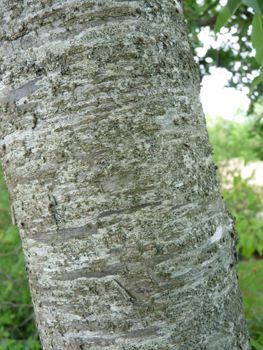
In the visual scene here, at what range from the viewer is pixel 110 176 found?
0.73 m

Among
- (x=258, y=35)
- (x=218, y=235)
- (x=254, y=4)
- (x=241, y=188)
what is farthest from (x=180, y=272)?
(x=241, y=188)

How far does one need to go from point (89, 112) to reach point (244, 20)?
10.9 feet

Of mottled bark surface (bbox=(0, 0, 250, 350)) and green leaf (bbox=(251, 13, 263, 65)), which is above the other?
green leaf (bbox=(251, 13, 263, 65))

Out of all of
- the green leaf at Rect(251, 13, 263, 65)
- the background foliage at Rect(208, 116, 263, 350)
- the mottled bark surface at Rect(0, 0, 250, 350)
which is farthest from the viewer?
the background foliage at Rect(208, 116, 263, 350)

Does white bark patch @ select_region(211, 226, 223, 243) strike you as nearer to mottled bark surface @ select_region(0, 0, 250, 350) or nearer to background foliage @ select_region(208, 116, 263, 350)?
mottled bark surface @ select_region(0, 0, 250, 350)

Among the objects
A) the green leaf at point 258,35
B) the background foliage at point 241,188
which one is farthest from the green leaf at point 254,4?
the background foliage at point 241,188

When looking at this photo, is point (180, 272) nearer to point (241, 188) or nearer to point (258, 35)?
point (258, 35)

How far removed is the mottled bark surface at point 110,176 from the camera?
731 mm

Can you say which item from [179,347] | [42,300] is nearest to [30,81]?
[42,300]

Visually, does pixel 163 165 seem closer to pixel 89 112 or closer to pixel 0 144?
pixel 89 112

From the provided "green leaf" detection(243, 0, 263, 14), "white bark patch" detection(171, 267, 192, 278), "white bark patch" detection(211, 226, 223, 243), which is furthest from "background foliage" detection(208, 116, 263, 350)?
"green leaf" detection(243, 0, 263, 14)

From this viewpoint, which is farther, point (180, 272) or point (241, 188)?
point (241, 188)

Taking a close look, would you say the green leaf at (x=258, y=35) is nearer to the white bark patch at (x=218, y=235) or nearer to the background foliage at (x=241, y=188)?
the white bark patch at (x=218, y=235)

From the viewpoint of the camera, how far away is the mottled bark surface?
73 centimetres
